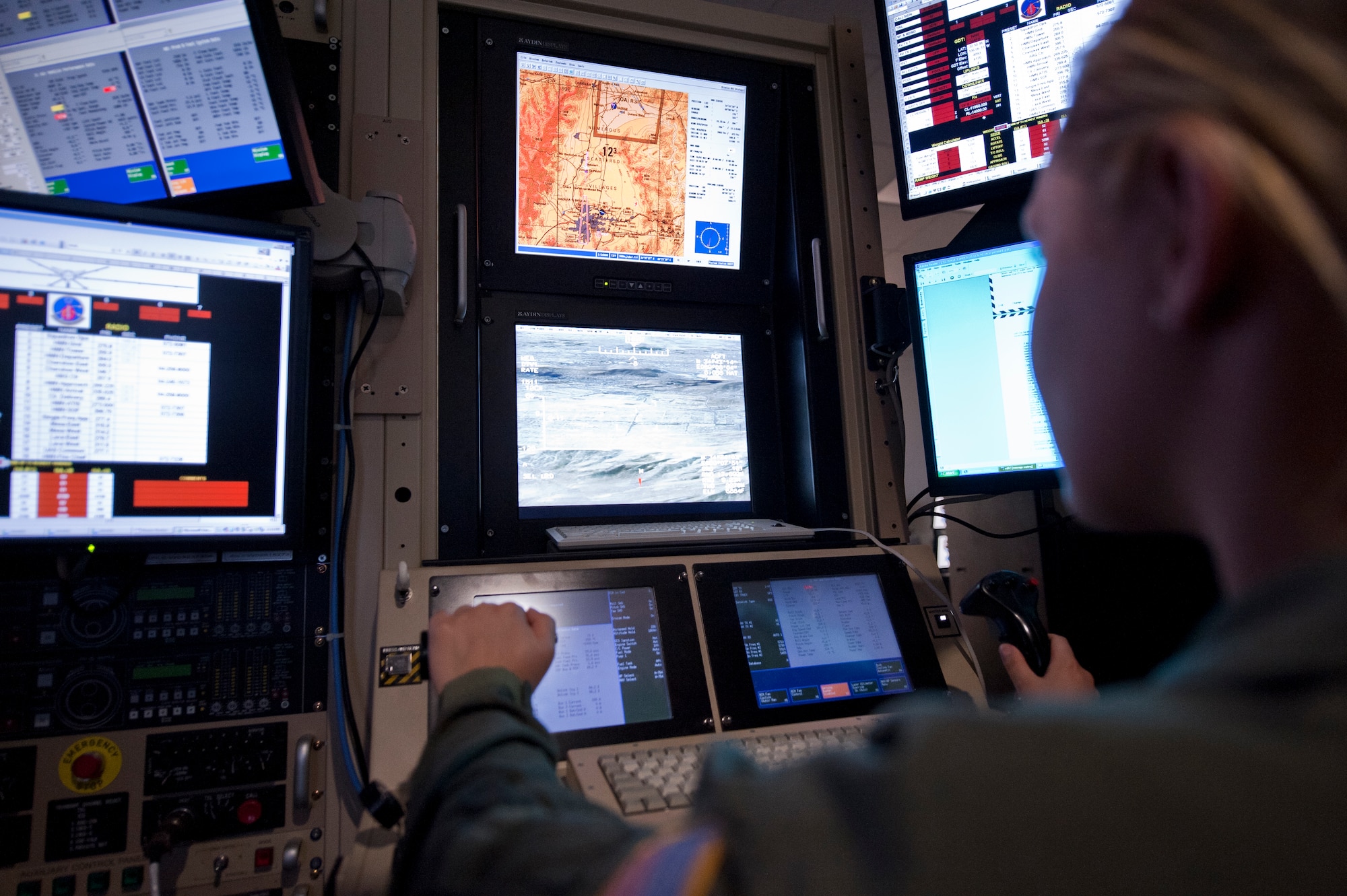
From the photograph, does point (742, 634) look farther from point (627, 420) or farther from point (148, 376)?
point (148, 376)

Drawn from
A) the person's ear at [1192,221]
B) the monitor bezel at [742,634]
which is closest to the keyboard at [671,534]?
the monitor bezel at [742,634]

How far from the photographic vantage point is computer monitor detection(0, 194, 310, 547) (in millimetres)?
964

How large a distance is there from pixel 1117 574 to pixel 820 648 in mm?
579

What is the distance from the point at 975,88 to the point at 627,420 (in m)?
0.92

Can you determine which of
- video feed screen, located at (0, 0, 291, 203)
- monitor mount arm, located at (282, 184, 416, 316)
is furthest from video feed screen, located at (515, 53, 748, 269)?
video feed screen, located at (0, 0, 291, 203)

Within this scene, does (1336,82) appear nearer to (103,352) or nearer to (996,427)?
(996,427)

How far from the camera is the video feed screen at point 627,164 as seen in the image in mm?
1475

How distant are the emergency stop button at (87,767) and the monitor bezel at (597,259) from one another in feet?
3.09

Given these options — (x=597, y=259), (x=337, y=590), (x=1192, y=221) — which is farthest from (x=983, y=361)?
(x=337, y=590)

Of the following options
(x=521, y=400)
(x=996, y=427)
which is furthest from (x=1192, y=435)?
(x=521, y=400)

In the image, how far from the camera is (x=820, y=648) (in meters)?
1.14

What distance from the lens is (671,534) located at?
1240 millimetres

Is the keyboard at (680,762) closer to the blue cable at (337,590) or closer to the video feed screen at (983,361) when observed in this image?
the blue cable at (337,590)

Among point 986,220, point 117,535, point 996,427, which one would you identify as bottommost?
point 117,535
